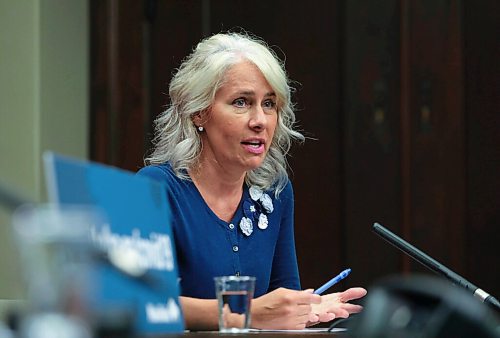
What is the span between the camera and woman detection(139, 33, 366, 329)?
2471mm

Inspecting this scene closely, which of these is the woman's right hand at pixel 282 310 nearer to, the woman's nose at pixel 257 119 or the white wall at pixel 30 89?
the woman's nose at pixel 257 119

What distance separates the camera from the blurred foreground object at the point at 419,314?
31.5 inches

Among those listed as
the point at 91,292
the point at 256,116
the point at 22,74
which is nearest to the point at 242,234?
the point at 256,116

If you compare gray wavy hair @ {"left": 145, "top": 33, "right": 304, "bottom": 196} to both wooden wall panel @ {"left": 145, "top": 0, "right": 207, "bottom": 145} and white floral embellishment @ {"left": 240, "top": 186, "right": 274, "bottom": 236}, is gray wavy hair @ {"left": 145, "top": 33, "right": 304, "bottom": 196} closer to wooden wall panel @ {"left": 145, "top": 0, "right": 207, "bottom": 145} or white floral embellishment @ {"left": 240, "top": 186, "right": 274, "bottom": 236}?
white floral embellishment @ {"left": 240, "top": 186, "right": 274, "bottom": 236}

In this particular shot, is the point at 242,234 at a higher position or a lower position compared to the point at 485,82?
lower

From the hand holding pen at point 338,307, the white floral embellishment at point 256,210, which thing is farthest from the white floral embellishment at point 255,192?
the hand holding pen at point 338,307

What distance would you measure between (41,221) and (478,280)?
9.80ft

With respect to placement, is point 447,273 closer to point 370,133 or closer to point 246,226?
point 246,226

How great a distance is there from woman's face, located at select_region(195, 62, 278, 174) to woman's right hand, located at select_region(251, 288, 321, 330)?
1.87ft

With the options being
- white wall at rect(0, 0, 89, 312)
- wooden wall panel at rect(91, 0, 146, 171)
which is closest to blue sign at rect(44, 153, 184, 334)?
white wall at rect(0, 0, 89, 312)

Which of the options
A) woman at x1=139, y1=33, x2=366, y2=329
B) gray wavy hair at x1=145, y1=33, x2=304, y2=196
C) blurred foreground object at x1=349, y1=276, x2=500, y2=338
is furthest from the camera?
gray wavy hair at x1=145, y1=33, x2=304, y2=196

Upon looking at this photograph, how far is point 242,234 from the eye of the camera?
2.54 metres

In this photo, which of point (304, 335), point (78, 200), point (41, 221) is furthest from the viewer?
point (304, 335)

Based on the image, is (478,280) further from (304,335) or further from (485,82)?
(304,335)
